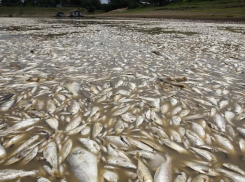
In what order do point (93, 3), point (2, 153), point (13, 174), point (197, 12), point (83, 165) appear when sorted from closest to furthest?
point (13, 174)
point (83, 165)
point (2, 153)
point (197, 12)
point (93, 3)

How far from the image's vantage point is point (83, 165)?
163cm

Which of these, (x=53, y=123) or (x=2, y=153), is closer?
(x=2, y=153)

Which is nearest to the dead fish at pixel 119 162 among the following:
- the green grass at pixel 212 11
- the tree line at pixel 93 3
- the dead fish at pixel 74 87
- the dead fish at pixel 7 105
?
the dead fish at pixel 74 87

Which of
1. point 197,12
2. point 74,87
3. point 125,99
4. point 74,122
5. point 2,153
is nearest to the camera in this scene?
point 2,153

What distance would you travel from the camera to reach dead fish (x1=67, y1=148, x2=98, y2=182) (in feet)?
4.96

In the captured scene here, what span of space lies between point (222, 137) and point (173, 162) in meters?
0.78

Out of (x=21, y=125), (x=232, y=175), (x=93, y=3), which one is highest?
(x=93, y=3)

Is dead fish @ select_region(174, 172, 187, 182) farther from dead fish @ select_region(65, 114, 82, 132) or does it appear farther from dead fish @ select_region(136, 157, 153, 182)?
dead fish @ select_region(65, 114, 82, 132)

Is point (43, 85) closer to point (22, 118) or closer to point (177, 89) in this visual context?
point (22, 118)

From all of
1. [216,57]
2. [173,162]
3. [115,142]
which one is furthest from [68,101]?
[216,57]

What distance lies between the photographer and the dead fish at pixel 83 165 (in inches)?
59.5

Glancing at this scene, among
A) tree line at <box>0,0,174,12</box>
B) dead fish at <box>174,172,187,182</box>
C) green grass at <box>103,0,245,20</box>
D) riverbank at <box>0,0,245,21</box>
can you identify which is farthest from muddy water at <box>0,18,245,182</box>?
tree line at <box>0,0,174,12</box>

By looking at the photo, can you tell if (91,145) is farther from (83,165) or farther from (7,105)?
(7,105)

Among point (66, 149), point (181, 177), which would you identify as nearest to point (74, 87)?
point (66, 149)
